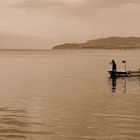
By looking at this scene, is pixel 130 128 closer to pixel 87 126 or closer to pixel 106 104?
pixel 87 126

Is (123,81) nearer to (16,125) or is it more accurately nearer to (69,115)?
(69,115)

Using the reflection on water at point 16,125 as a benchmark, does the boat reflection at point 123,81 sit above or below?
above

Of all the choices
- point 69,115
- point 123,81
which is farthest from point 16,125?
point 123,81

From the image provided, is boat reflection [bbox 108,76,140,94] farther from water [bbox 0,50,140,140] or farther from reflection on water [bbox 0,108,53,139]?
reflection on water [bbox 0,108,53,139]

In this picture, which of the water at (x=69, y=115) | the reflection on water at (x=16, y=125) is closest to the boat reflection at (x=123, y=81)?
the water at (x=69, y=115)

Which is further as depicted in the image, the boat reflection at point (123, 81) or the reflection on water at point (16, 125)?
the boat reflection at point (123, 81)

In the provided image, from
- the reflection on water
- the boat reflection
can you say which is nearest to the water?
the reflection on water

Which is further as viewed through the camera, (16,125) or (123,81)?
(123,81)

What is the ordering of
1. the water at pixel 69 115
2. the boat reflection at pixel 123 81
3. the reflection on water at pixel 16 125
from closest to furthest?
1. the water at pixel 69 115
2. the reflection on water at pixel 16 125
3. the boat reflection at pixel 123 81

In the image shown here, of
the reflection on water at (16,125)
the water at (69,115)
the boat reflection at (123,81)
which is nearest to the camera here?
the water at (69,115)

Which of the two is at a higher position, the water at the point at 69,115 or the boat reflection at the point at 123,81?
the boat reflection at the point at 123,81

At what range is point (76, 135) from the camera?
26.3 meters

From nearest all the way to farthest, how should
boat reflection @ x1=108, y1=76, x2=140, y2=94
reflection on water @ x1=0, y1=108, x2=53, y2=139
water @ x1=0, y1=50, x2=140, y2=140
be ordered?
water @ x1=0, y1=50, x2=140, y2=140
reflection on water @ x1=0, y1=108, x2=53, y2=139
boat reflection @ x1=108, y1=76, x2=140, y2=94

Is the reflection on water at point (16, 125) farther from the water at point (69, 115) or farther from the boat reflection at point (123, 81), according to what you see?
the boat reflection at point (123, 81)
